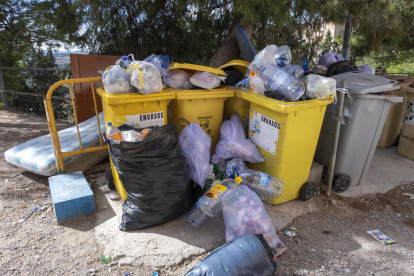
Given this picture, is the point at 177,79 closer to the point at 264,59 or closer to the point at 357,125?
the point at 264,59

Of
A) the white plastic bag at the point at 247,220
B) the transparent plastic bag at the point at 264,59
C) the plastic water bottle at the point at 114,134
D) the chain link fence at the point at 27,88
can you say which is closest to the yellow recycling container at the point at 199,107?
the transparent plastic bag at the point at 264,59

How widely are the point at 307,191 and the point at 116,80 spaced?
7.16 ft

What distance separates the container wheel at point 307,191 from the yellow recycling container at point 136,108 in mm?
Result: 1591

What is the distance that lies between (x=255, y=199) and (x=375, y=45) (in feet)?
16.0

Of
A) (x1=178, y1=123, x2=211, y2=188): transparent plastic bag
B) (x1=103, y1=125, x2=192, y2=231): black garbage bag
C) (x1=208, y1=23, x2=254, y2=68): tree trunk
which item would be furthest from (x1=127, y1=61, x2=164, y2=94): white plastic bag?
(x1=208, y1=23, x2=254, y2=68): tree trunk

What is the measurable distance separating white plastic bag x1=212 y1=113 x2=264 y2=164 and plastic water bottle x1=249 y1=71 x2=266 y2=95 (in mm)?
428

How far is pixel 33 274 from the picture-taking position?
1.96 metres

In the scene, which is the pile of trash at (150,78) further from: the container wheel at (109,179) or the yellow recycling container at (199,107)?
the container wheel at (109,179)

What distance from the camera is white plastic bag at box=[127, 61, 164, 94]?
8.18 feet

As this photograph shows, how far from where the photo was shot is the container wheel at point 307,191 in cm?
285

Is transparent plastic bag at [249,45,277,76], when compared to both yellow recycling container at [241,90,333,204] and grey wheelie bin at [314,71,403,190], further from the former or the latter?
grey wheelie bin at [314,71,403,190]

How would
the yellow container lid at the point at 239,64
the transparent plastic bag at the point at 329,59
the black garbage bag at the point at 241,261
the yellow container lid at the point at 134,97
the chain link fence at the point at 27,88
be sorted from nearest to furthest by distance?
the black garbage bag at the point at 241,261 → the yellow container lid at the point at 134,97 → the yellow container lid at the point at 239,64 → the transparent plastic bag at the point at 329,59 → the chain link fence at the point at 27,88

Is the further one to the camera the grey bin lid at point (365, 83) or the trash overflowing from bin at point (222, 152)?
the grey bin lid at point (365, 83)

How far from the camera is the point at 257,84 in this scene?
9.11 ft
